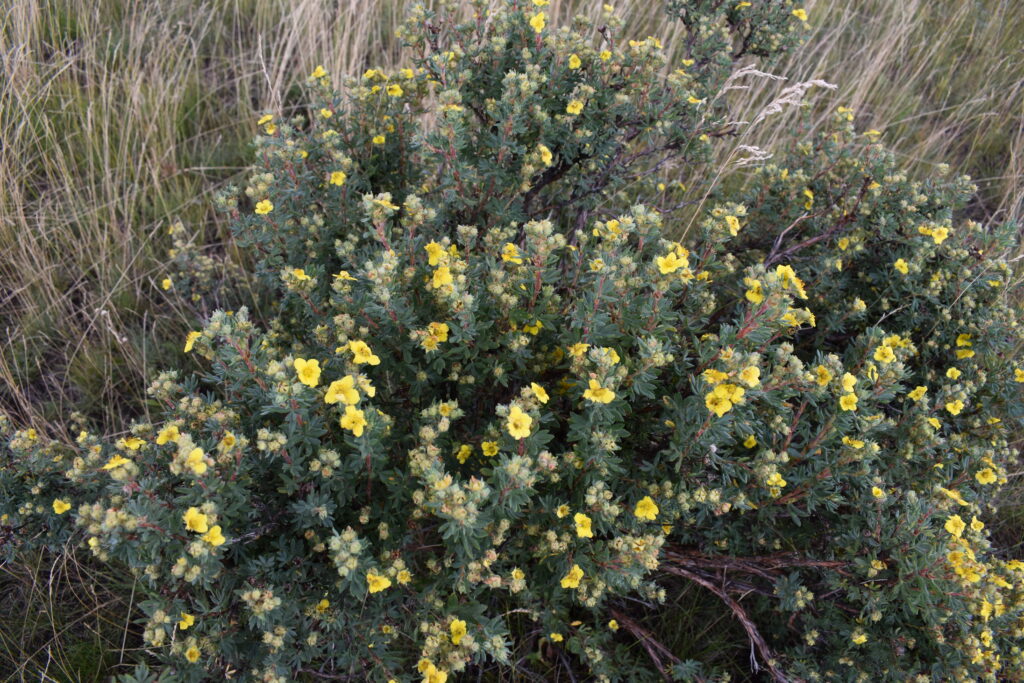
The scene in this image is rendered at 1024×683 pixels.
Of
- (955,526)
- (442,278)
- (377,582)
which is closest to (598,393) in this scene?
(442,278)

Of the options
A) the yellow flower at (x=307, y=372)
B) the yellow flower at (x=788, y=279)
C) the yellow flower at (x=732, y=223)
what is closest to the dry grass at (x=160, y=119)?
the yellow flower at (x=307, y=372)

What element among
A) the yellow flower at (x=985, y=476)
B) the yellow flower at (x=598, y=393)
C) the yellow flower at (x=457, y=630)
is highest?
the yellow flower at (x=598, y=393)

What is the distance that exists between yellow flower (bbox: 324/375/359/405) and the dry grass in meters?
1.67

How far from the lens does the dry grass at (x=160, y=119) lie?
3438mm

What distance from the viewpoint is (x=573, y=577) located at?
2209 mm

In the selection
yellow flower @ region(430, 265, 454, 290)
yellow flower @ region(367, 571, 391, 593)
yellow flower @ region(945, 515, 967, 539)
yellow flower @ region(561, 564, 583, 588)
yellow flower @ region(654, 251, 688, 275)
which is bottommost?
yellow flower @ region(561, 564, 583, 588)

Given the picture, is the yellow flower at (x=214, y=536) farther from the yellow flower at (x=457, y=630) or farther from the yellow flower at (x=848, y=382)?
the yellow flower at (x=848, y=382)

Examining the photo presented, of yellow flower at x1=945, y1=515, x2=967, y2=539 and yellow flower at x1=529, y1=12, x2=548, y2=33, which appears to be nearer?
yellow flower at x1=945, y1=515, x2=967, y2=539

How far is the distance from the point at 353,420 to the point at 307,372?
0.74 feet

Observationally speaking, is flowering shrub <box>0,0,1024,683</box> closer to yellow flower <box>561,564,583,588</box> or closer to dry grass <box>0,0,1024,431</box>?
yellow flower <box>561,564,583,588</box>

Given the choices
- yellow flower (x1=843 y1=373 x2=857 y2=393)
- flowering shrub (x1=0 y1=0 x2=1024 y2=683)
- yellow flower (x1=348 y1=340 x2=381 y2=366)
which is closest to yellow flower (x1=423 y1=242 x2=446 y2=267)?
flowering shrub (x1=0 y1=0 x2=1024 y2=683)

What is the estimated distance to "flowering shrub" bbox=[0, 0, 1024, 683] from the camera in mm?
2061

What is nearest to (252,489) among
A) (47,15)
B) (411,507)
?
(411,507)

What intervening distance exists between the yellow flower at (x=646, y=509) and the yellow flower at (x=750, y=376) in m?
0.53
